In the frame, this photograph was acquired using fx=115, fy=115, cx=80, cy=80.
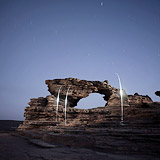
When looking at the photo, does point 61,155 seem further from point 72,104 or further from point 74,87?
point 72,104

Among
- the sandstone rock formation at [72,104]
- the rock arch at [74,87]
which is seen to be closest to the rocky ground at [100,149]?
the sandstone rock formation at [72,104]

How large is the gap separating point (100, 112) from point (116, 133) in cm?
1167

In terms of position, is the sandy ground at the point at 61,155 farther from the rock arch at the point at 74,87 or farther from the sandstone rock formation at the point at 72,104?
the rock arch at the point at 74,87

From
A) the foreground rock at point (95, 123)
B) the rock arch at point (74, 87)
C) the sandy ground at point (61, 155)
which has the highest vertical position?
the rock arch at point (74, 87)

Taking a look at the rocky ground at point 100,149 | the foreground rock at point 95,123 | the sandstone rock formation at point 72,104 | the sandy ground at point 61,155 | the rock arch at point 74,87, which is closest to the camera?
the sandy ground at point 61,155

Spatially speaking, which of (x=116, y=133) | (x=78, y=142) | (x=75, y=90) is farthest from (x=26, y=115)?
(x=116, y=133)

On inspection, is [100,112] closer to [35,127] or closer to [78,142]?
[35,127]

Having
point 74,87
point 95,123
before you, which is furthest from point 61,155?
point 74,87

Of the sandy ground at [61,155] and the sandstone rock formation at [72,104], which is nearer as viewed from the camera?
the sandy ground at [61,155]

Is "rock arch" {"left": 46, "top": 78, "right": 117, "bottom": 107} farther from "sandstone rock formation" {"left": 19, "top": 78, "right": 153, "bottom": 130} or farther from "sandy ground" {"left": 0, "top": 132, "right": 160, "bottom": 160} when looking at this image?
"sandy ground" {"left": 0, "top": 132, "right": 160, "bottom": 160}

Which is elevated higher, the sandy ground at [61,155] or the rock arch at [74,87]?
the rock arch at [74,87]

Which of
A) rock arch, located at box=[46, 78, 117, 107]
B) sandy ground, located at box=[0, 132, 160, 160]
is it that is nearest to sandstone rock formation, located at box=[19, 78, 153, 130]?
rock arch, located at box=[46, 78, 117, 107]

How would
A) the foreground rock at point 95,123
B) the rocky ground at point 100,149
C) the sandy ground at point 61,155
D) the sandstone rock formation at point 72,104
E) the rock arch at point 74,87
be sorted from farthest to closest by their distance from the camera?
the rock arch at point 74,87 < the sandstone rock formation at point 72,104 < the foreground rock at point 95,123 < the rocky ground at point 100,149 < the sandy ground at point 61,155

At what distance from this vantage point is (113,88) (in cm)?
2845
